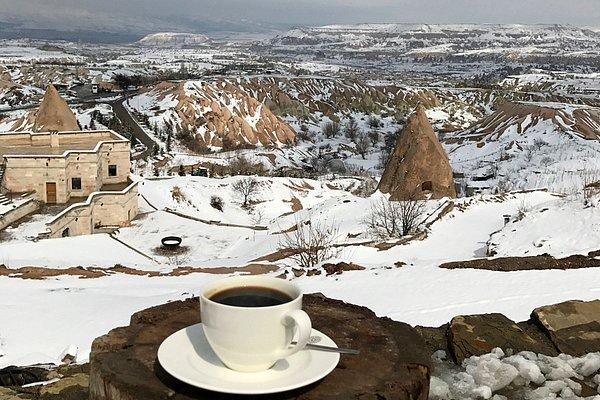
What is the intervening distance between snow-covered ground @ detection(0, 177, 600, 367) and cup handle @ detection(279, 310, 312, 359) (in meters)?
4.33

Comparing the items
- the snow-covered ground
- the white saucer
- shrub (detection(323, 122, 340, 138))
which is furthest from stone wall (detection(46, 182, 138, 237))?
shrub (detection(323, 122, 340, 138))

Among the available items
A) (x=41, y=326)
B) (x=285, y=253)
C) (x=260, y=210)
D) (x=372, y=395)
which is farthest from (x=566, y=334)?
(x=260, y=210)

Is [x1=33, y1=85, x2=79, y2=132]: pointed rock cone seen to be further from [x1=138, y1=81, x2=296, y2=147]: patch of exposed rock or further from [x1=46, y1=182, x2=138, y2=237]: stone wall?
[x1=138, y1=81, x2=296, y2=147]: patch of exposed rock

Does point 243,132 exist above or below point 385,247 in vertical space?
below

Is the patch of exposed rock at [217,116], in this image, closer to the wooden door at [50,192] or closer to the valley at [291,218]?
the valley at [291,218]

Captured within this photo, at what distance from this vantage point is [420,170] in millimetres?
27422

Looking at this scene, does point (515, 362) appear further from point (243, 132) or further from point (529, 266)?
point (243, 132)

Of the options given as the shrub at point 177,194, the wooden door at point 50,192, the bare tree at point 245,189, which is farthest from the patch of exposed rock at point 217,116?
the wooden door at point 50,192

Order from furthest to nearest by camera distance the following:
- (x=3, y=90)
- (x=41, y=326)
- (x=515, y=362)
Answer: (x=3, y=90), (x=41, y=326), (x=515, y=362)

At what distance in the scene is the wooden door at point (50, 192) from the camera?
2438cm

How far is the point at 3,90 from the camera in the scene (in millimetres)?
82250

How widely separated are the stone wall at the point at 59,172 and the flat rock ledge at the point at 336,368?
76.2 feet

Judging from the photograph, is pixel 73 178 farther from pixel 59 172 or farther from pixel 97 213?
pixel 97 213

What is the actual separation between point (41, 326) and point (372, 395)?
6780 mm
